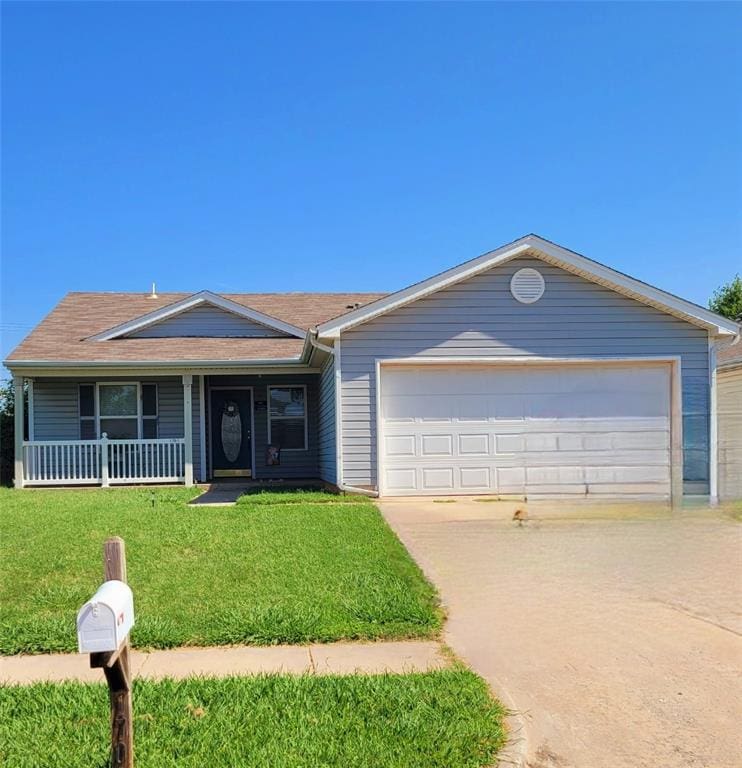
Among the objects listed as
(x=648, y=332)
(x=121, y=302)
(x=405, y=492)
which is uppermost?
(x=121, y=302)

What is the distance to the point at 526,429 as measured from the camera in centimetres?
1277

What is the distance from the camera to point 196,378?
16.5m

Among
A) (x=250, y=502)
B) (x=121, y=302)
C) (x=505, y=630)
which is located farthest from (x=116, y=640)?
(x=121, y=302)

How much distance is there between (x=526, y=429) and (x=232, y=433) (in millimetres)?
7403

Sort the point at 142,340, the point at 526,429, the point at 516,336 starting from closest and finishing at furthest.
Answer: the point at 516,336 → the point at 526,429 → the point at 142,340

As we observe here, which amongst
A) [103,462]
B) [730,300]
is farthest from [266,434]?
[730,300]

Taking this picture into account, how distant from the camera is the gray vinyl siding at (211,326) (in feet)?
55.8

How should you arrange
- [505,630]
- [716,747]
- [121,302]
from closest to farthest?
[716,747] → [505,630] → [121,302]

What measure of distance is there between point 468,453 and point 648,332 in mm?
3770

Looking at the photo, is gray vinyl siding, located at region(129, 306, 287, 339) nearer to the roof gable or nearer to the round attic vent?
the roof gable

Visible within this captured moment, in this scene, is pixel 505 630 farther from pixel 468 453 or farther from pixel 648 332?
pixel 648 332

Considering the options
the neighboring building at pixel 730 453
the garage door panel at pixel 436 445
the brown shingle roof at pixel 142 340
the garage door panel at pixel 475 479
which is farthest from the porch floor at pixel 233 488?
the neighboring building at pixel 730 453

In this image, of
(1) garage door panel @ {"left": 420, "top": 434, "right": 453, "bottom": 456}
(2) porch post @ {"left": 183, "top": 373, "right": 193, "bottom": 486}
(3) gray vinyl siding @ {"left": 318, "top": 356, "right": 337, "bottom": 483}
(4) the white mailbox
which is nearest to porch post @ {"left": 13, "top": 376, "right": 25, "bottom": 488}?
(2) porch post @ {"left": 183, "top": 373, "right": 193, "bottom": 486}

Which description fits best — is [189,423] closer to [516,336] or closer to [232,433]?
[232,433]
